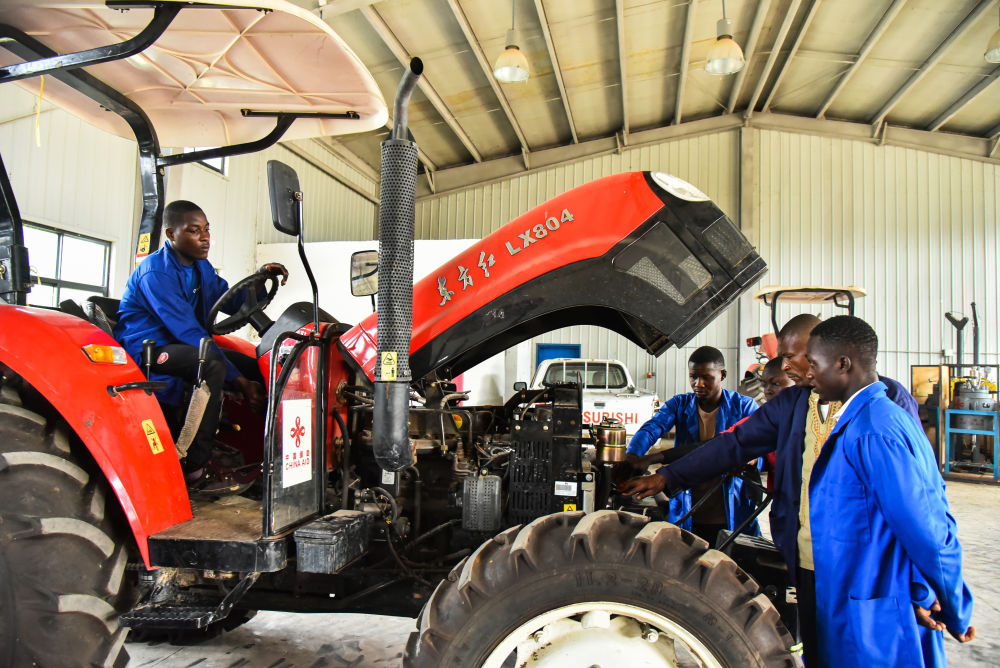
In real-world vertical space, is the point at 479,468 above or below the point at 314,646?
above

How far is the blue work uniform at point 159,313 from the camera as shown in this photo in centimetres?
225

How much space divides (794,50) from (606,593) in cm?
1206

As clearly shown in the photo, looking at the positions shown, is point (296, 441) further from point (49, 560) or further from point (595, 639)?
point (595, 639)

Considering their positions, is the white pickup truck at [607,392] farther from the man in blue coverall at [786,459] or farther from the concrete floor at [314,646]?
the man in blue coverall at [786,459]

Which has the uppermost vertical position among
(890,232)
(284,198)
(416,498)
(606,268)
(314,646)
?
(890,232)

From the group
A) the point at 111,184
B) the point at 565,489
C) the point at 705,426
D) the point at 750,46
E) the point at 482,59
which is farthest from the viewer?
the point at 750,46

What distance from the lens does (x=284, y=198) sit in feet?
5.87

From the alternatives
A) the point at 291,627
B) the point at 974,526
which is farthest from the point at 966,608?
the point at 974,526

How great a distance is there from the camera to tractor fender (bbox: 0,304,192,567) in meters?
1.77

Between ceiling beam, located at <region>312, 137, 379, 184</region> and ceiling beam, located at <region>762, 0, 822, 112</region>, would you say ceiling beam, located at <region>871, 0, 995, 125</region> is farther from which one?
ceiling beam, located at <region>312, 137, 379, 184</region>

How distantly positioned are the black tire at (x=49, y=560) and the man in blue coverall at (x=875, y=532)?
2.08 meters

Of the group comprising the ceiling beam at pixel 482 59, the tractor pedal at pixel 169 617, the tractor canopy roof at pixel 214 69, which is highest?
the ceiling beam at pixel 482 59

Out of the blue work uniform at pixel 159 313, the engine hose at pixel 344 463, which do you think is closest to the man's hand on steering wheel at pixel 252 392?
the blue work uniform at pixel 159 313

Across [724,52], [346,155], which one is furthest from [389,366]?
[346,155]
